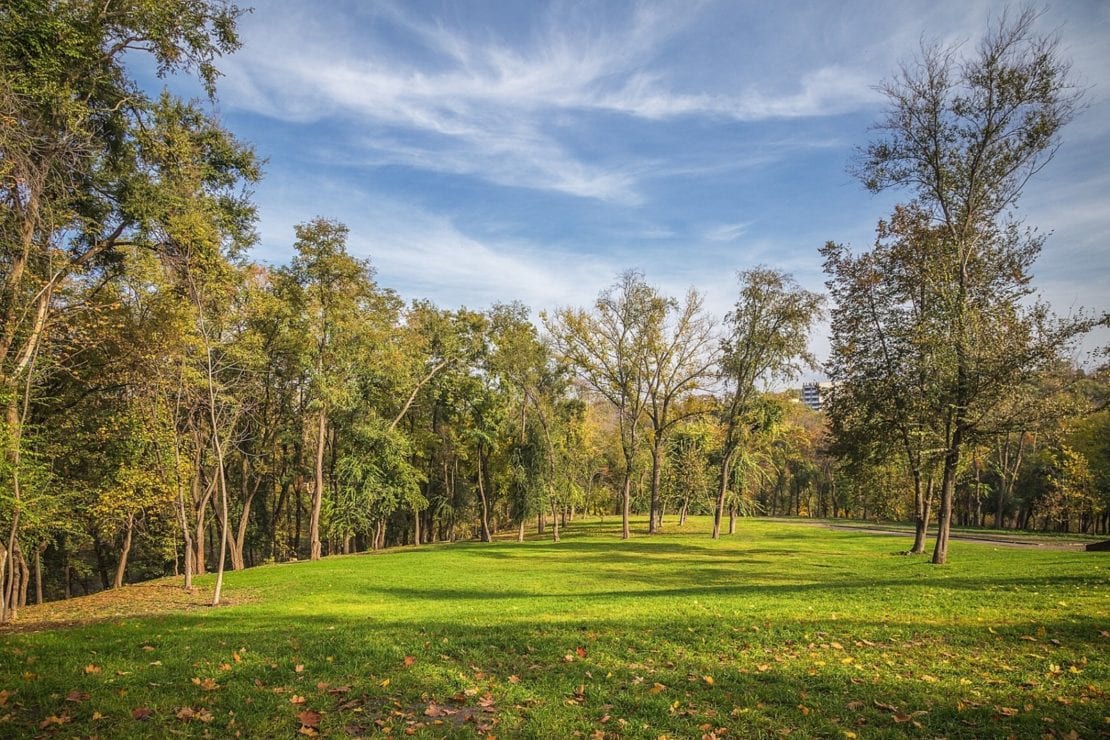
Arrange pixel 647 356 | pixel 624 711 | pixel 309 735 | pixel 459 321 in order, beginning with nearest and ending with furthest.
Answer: pixel 309 735 → pixel 624 711 → pixel 647 356 → pixel 459 321

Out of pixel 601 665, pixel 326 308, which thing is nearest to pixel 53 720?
pixel 601 665

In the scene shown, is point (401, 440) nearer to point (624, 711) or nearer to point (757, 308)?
point (757, 308)

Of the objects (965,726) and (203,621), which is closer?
(965,726)

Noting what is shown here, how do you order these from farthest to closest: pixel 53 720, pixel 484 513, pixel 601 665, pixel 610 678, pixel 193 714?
pixel 484 513
pixel 601 665
pixel 610 678
pixel 193 714
pixel 53 720

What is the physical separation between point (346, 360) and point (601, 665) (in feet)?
75.7

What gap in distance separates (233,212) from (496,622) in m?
16.1

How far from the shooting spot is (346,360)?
26.9 m

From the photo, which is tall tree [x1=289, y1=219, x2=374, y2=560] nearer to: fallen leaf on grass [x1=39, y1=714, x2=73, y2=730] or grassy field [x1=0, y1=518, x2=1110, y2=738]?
grassy field [x1=0, y1=518, x2=1110, y2=738]

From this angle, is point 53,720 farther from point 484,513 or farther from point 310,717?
point 484,513

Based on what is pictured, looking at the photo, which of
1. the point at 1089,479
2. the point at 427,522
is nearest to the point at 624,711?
the point at 427,522

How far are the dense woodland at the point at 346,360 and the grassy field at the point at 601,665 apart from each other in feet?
18.2

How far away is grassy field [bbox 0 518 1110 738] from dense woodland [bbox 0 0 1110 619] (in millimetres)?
5562

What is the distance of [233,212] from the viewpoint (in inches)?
720

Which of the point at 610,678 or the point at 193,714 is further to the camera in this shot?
the point at 610,678
